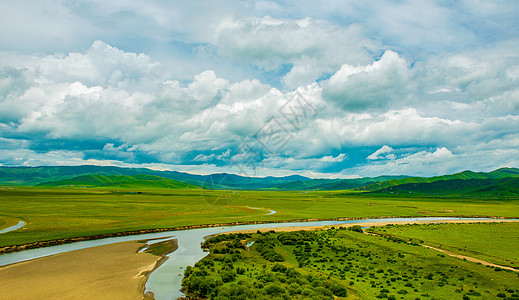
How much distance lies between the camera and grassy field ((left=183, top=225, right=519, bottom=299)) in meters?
26.8

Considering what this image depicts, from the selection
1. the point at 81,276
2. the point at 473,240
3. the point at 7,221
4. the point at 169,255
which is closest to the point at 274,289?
the point at 81,276

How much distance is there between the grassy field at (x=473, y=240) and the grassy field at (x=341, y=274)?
6.89m

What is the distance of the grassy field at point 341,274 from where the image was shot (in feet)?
88.0

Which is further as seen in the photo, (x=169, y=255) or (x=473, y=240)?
(x=473, y=240)

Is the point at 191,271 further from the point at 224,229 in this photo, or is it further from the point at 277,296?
the point at 224,229

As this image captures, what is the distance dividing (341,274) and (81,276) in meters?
31.1

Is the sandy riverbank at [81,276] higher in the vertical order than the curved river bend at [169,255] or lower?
higher

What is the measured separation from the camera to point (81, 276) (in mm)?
32812

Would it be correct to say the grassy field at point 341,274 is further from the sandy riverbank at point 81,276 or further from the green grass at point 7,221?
the green grass at point 7,221

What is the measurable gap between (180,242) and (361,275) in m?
35.1

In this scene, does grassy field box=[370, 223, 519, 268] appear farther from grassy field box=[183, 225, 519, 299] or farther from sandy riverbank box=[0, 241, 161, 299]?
sandy riverbank box=[0, 241, 161, 299]

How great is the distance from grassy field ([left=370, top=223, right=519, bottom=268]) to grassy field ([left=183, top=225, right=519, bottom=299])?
22.6 ft

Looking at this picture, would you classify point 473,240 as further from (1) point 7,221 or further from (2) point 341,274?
(1) point 7,221

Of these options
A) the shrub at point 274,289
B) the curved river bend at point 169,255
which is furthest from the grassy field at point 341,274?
the curved river bend at point 169,255
